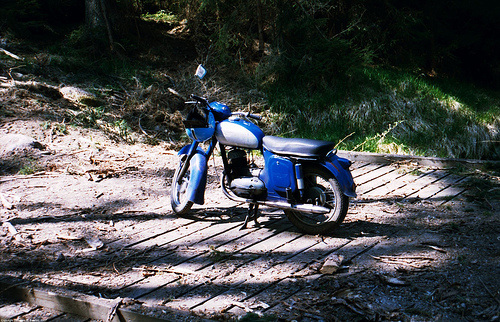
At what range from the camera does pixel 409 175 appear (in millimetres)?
6039

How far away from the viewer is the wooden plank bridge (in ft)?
10.4

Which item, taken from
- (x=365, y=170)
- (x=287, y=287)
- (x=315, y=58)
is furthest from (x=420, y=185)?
(x=315, y=58)

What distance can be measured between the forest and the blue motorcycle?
3.25 meters

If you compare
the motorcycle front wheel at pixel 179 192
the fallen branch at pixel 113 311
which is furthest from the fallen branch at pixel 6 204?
the fallen branch at pixel 113 311

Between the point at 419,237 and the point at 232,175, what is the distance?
1.80 m

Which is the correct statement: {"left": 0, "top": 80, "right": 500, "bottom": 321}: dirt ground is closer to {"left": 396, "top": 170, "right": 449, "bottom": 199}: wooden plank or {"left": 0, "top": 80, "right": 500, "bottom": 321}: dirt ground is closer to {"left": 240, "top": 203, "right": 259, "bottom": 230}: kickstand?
{"left": 396, "top": 170, "right": 449, "bottom": 199}: wooden plank

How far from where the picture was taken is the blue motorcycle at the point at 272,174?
4145 mm

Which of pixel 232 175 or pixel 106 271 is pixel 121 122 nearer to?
pixel 232 175

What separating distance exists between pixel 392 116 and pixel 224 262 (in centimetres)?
557

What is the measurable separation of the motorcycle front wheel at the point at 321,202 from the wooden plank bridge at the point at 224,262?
10 centimetres

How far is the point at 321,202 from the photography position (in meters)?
4.25

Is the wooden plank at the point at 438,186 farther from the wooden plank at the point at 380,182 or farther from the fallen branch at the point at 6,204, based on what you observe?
the fallen branch at the point at 6,204

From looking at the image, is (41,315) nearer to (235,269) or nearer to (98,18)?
(235,269)

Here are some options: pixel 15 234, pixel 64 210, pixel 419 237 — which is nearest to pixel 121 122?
pixel 64 210
